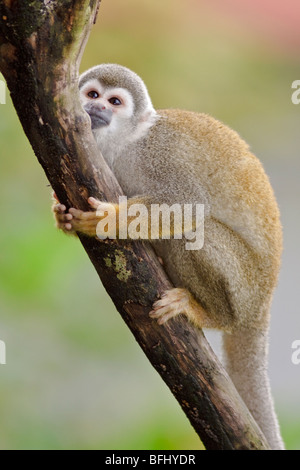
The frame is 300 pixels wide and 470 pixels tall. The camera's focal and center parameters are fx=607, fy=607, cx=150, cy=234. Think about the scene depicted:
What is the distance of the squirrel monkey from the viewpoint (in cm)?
323

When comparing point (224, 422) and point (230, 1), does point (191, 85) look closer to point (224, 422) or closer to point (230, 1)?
point (230, 1)

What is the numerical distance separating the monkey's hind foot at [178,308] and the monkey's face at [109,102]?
98 centimetres

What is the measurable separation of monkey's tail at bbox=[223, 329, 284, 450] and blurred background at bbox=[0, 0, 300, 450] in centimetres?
189

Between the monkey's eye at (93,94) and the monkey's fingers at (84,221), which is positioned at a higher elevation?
the monkey's eye at (93,94)

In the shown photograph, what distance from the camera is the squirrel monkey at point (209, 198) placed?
10.6ft

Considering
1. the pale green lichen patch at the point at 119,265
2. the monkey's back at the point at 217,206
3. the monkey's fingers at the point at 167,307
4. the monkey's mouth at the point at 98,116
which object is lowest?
the monkey's fingers at the point at 167,307

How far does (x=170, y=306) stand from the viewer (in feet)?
9.47

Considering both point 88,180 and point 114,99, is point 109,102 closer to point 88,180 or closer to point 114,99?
point 114,99

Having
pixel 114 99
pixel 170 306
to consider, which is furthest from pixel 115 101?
pixel 170 306

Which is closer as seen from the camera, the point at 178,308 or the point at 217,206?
the point at 178,308

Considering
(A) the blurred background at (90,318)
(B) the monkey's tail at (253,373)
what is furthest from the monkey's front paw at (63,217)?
(A) the blurred background at (90,318)

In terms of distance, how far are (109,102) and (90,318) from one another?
3.01 meters

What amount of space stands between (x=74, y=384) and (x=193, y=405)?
3.16m

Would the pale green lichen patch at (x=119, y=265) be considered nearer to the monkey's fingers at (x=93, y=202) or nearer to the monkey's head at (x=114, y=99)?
the monkey's fingers at (x=93, y=202)
